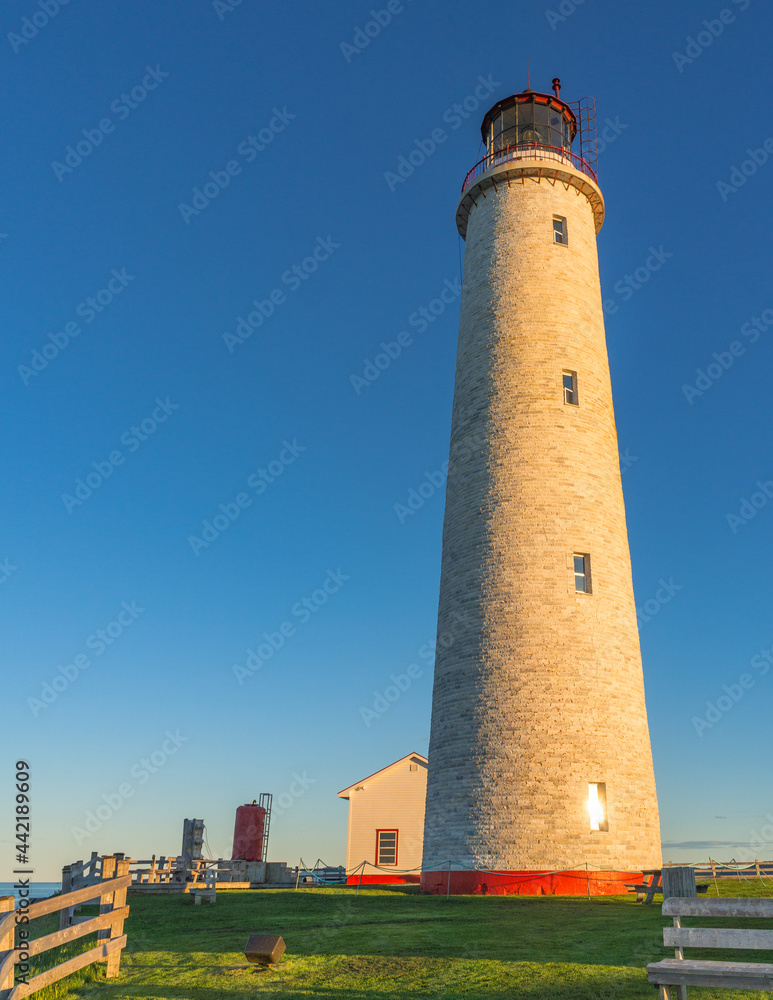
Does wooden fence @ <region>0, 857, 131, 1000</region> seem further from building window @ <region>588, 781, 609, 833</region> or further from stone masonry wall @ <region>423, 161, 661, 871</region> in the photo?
building window @ <region>588, 781, 609, 833</region>

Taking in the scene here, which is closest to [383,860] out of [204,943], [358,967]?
[204,943]

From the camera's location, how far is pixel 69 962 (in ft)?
28.5

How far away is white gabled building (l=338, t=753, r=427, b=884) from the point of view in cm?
3575

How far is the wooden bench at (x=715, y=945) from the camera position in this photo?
21.1 ft

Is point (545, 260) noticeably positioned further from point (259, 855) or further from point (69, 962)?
point (259, 855)

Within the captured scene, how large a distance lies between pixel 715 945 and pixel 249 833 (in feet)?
114

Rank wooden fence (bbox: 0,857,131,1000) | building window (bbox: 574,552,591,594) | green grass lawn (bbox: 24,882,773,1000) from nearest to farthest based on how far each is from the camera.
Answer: wooden fence (bbox: 0,857,131,1000)
green grass lawn (bbox: 24,882,773,1000)
building window (bbox: 574,552,591,594)

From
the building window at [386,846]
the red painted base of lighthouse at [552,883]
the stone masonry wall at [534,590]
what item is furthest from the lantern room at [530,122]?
the building window at [386,846]

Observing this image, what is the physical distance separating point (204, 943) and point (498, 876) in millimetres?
8084

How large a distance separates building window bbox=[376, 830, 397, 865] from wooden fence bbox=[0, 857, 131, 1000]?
88.7 feet

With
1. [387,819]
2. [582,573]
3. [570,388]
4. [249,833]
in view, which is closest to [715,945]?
[582,573]

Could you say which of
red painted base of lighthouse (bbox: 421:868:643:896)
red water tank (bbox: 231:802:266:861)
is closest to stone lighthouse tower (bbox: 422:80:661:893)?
red painted base of lighthouse (bbox: 421:868:643:896)

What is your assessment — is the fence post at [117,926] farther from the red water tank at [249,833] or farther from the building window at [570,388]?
the red water tank at [249,833]

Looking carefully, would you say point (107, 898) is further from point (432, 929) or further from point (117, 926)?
point (432, 929)
